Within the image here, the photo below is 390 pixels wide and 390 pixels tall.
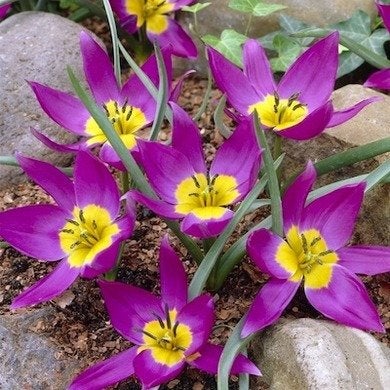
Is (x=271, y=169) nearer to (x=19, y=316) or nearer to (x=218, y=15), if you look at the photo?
(x=19, y=316)

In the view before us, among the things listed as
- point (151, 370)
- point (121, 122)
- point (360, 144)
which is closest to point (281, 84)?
point (360, 144)

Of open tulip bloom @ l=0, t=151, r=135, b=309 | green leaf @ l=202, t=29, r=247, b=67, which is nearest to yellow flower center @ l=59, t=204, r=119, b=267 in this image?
open tulip bloom @ l=0, t=151, r=135, b=309

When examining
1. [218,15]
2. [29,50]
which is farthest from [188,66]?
[29,50]

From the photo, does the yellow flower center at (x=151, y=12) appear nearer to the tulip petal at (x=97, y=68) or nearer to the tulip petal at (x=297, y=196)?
the tulip petal at (x=97, y=68)

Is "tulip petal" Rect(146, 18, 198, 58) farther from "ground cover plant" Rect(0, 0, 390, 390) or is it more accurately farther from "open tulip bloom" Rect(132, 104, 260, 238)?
"open tulip bloom" Rect(132, 104, 260, 238)

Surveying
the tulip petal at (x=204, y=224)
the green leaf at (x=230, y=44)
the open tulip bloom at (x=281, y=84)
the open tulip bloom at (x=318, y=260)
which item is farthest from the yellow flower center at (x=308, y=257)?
the green leaf at (x=230, y=44)
